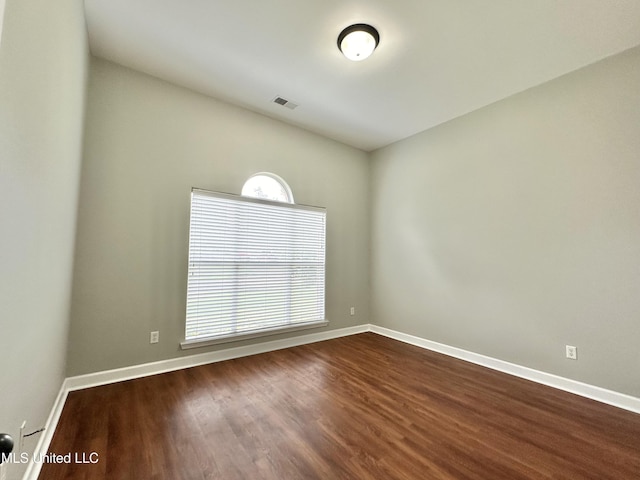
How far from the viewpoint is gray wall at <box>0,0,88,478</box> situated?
1.00 metres

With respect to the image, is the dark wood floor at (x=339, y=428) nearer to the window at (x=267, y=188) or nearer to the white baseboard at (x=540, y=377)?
the white baseboard at (x=540, y=377)

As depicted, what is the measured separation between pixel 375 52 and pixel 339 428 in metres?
3.15

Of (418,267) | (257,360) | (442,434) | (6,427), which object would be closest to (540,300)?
(418,267)

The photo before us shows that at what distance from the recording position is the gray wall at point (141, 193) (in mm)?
2508

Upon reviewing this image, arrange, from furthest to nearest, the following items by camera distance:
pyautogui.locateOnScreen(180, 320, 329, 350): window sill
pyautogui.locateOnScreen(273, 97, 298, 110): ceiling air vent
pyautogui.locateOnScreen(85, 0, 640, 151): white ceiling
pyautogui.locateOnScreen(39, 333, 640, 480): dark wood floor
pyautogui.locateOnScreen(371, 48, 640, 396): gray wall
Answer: pyautogui.locateOnScreen(273, 97, 298, 110): ceiling air vent, pyautogui.locateOnScreen(180, 320, 329, 350): window sill, pyautogui.locateOnScreen(371, 48, 640, 396): gray wall, pyautogui.locateOnScreen(85, 0, 640, 151): white ceiling, pyautogui.locateOnScreen(39, 333, 640, 480): dark wood floor

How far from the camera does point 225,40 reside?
2375 mm

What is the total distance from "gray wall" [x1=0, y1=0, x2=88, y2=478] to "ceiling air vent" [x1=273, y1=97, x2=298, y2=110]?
5.90 feet

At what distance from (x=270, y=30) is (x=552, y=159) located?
118 inches

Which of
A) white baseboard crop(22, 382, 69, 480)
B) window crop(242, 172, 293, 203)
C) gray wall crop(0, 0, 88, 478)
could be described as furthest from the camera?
window crop(242, 172, 293, 203)

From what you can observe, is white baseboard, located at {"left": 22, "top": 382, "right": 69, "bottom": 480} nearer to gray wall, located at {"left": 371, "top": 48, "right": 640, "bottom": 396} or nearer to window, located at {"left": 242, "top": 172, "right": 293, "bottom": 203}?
window, located at {"left": 242, "top": 172, "right": 293, "bottom": 203}

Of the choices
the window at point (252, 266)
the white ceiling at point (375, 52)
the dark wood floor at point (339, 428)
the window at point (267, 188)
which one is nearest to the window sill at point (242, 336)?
the window at point (252, 266)

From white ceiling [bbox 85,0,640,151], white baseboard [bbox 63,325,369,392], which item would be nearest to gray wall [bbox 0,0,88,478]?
white baseboard [bbox 63,325,369,392]

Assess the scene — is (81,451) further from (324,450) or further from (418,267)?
(418,267)

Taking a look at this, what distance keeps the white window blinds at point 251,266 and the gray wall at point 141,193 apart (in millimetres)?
144
